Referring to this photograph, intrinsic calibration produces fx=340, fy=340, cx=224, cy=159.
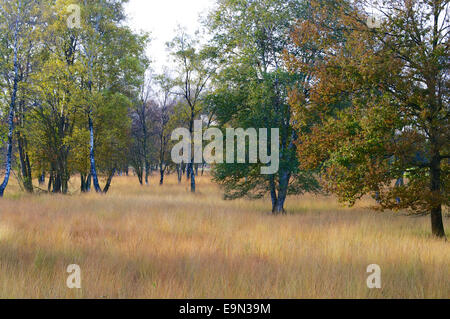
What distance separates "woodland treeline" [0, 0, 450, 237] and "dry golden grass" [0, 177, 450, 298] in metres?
1.97

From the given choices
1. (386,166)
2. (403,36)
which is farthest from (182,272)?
(403,36)

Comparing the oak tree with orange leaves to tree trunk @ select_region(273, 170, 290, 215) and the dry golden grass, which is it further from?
tree trunk @ select_region(273, 170, 290, 215)

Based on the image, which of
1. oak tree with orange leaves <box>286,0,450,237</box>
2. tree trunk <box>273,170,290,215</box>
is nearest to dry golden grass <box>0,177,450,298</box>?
oak tree with orange leaves <box>286,0,450,237</box>

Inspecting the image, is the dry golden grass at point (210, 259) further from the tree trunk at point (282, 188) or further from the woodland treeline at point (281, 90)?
the tree trunk at point (282, 188)

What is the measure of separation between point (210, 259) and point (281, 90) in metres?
10.7

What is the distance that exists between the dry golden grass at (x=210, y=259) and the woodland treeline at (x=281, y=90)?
197cm

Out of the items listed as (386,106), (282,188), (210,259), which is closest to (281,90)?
(282,188)

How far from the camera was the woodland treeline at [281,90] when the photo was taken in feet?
33.6

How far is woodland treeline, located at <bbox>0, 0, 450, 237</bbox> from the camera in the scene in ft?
33.6

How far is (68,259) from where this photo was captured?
7770 mm

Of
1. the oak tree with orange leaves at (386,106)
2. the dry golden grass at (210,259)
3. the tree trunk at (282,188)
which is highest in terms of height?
the oak tree with orange leaves at (386,106)

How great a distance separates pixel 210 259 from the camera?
7949 mm

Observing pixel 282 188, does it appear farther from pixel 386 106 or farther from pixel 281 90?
pixel 386 106

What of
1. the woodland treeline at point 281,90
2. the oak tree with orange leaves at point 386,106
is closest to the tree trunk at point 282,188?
the woodland treeline at point 281,90
